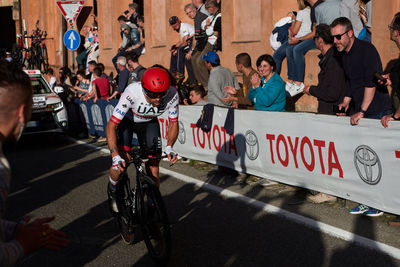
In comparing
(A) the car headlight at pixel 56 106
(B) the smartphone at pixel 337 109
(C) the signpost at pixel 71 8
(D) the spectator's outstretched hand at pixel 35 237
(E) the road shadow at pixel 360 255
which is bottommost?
(E) the road shadow at pixel 360 255

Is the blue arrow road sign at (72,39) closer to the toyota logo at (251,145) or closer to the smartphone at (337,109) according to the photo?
the toyota logo at (251,145)

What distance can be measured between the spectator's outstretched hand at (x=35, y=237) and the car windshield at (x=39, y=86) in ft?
43.9

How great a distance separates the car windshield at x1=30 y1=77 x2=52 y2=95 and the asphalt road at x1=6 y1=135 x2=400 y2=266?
5697mm

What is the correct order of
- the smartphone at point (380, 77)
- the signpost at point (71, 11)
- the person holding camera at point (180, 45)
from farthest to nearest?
the signpost at point (71, 11) < the person holding camera at point (180, 45) < the smartphone at point (380, 77)

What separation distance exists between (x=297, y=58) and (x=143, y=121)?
5.87 m

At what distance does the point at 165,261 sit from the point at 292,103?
832 cm

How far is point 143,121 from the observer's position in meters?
6.24

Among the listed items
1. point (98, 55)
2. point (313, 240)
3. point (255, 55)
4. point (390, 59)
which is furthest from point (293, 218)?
point (98, 55)

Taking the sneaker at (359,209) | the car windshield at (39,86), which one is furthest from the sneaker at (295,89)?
the car windshield at (39,86)

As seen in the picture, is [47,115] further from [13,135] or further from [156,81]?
[13,135]

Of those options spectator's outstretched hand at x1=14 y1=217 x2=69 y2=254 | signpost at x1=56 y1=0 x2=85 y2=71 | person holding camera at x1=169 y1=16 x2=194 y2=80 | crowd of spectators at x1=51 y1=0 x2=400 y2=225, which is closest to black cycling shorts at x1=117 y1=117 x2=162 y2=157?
crowd of spectators at x1=51 y1=0 x2=400 y2=225

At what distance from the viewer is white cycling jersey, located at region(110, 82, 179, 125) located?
5781 mm

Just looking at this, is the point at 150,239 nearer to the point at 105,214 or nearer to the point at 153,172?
the point at 153,172

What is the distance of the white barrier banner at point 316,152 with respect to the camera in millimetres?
6297
